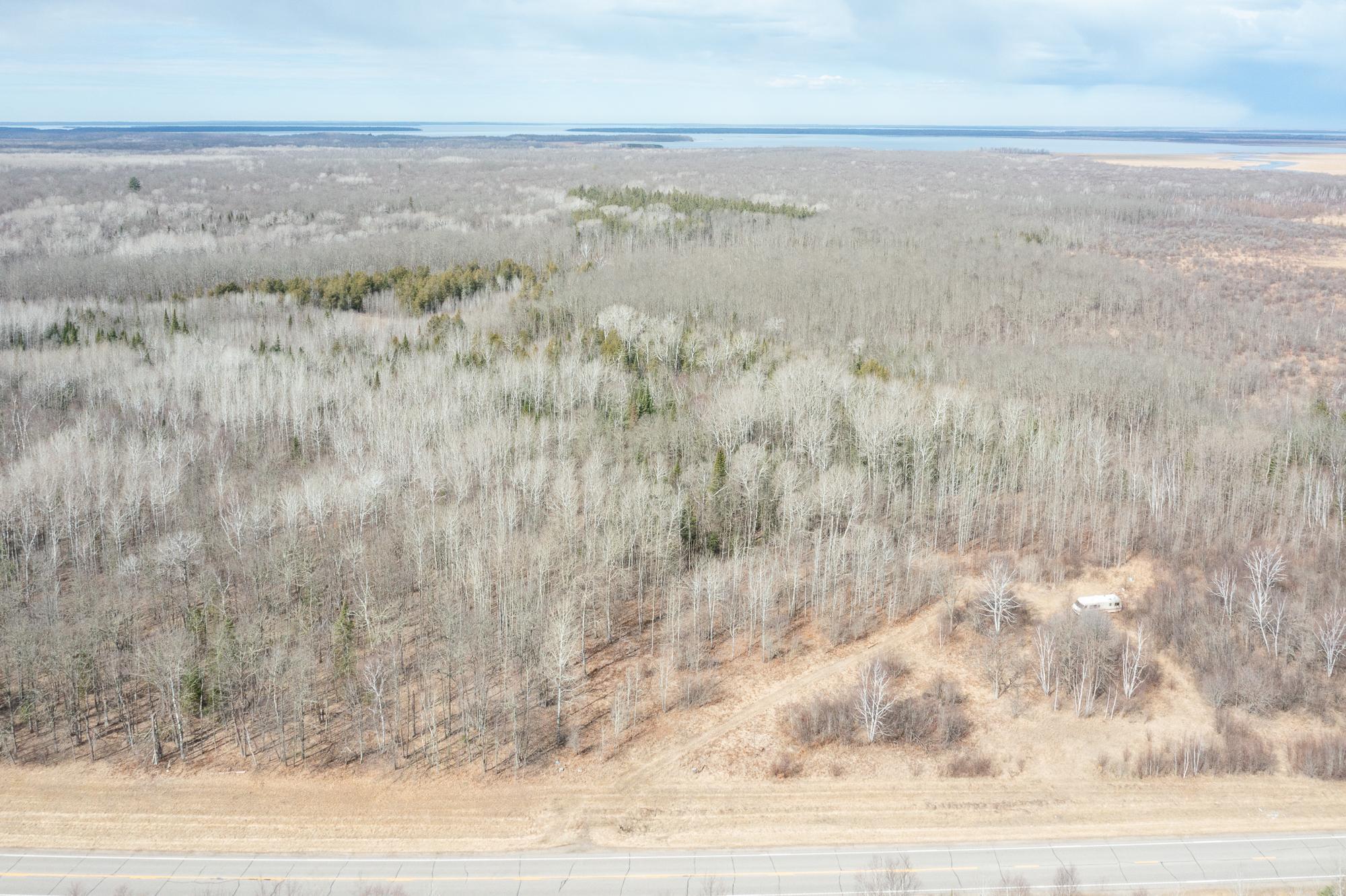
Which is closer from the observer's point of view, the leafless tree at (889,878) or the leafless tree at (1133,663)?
the leafless tree at (889,878)

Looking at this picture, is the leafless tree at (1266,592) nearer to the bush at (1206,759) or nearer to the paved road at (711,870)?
the bush at (1206,759)

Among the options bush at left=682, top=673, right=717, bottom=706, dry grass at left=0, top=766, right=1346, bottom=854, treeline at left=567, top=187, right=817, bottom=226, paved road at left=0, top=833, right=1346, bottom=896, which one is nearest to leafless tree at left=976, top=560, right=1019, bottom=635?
dry grass at left=0, top=766, right=1346, bottom=854

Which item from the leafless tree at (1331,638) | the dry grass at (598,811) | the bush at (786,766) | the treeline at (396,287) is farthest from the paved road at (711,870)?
the treeline at (396,287)

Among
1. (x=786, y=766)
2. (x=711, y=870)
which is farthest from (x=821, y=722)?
(x=711, y=870)

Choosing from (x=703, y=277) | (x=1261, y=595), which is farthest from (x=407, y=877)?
(x=703, y=277)

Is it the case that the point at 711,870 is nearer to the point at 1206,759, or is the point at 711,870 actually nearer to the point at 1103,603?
the point at 1206,759
